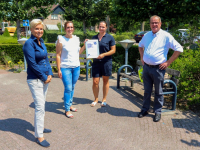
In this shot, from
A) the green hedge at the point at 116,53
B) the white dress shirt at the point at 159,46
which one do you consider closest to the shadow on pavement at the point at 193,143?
the white dress shirt at the point at 159,46

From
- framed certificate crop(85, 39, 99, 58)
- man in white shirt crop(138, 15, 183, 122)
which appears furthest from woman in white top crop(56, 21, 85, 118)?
man in white shirt crop(138, 15, 183, 122)

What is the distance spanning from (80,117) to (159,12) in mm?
5464

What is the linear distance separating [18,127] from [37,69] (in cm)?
147

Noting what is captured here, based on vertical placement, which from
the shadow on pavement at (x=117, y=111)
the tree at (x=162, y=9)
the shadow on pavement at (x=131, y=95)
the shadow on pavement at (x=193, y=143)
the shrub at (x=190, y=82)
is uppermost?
the tree at (x=162, y=9)

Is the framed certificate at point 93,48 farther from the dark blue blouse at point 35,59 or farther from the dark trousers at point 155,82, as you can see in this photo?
the dark blue blouse at point 35,59

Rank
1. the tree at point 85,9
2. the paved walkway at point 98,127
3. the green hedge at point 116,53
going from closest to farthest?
the paved walkway at point 98,127 < the green hedge at point 116,53 < the tree at point 85,9

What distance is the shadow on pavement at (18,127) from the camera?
3549 mm

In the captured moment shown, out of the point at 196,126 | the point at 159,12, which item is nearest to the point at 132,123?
the point at 196,126

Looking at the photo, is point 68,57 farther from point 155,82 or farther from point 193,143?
point 193,143

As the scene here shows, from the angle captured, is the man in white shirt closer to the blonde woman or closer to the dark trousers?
the dark trousers

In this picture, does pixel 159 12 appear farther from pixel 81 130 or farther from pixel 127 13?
Answer: pixel 81 130

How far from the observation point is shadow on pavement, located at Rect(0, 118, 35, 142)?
355 centimetres

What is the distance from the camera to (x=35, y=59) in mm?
A: 3025

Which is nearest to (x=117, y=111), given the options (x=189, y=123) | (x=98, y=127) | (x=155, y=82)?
(x=98, y=127)
